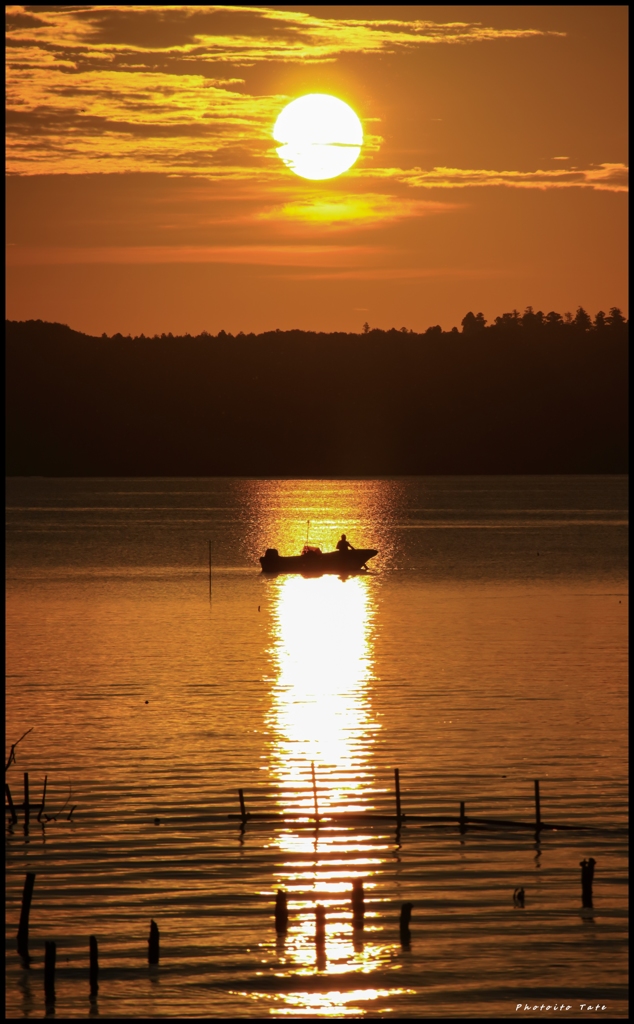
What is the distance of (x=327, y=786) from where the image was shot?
32.6m

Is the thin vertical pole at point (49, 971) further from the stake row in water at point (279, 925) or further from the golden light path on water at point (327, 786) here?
the golden light path on water at point (327, 786)

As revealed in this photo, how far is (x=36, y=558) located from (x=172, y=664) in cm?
7535

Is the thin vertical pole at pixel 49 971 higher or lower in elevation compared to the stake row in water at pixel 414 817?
lower

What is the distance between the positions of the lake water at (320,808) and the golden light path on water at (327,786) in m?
0.08

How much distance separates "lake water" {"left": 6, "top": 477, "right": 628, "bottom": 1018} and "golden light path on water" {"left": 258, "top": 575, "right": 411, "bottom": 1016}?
78 millimetres

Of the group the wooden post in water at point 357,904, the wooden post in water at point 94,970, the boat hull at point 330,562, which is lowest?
the wooden post in water at point 94,970

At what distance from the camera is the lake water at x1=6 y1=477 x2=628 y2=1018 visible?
69.3ft

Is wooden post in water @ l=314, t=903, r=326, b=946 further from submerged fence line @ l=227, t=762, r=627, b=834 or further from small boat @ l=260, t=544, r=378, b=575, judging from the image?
small boat @ l=260, t=544, r=378, b=575

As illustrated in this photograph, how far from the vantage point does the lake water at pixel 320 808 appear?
69.3ft

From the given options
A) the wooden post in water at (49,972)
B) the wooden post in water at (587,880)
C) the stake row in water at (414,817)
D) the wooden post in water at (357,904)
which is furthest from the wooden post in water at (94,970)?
the wooden post in water at (587,880)

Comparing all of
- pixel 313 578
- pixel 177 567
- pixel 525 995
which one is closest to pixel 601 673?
pixel 525 995

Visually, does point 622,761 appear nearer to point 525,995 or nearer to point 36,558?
point 525,995

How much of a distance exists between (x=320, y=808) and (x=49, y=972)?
1127 cm

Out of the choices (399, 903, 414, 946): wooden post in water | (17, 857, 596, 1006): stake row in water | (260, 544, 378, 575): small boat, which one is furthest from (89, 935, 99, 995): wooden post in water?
(260, 544, 378, 575): small boat
